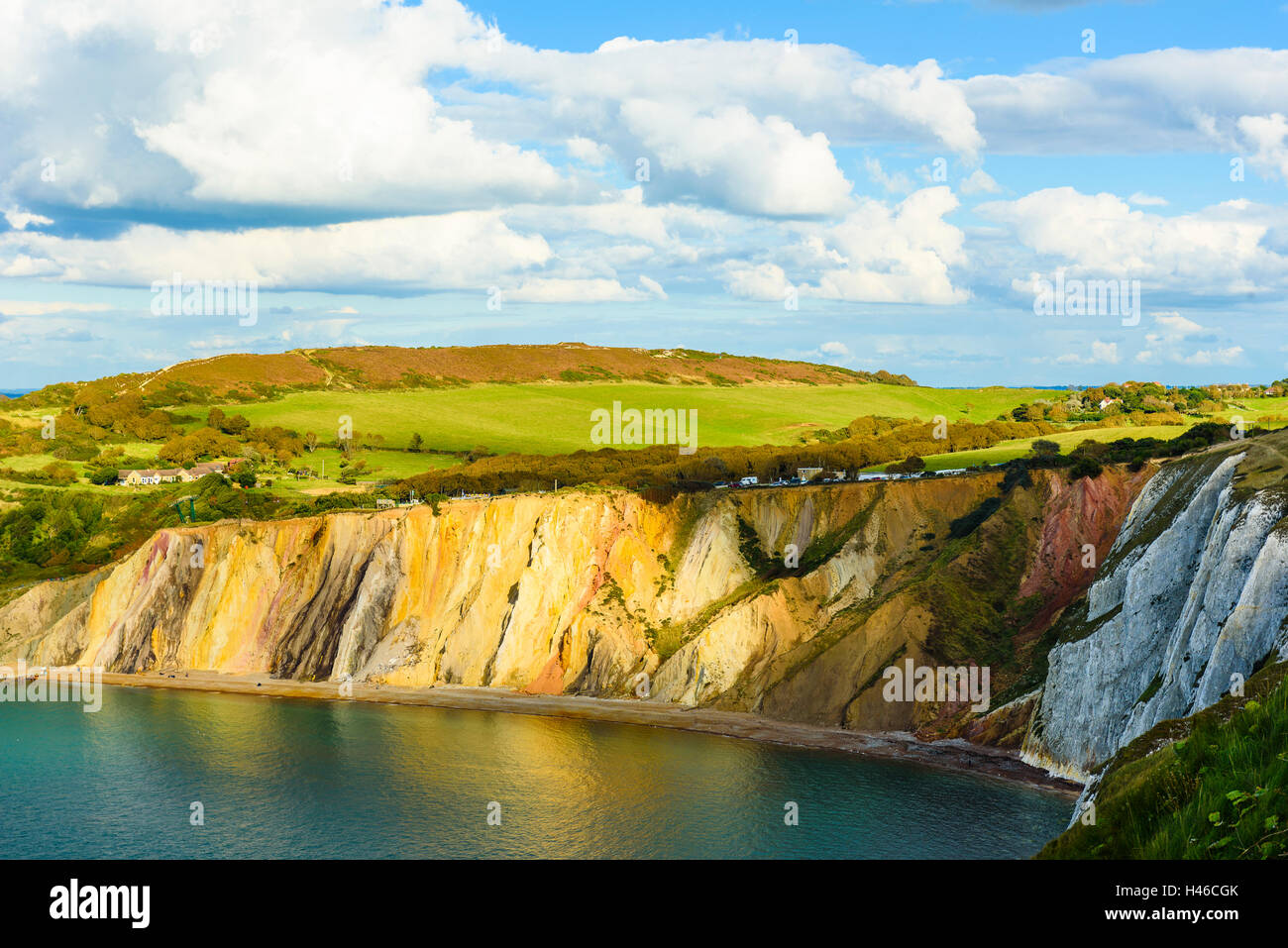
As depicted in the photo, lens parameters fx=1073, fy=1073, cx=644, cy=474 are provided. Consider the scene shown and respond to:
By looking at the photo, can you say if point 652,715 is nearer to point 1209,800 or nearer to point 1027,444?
point 1027,444

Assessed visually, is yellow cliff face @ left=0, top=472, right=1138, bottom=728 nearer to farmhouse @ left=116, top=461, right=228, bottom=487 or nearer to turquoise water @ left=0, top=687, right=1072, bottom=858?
turquoise water @ left=0, top=687, right=1072, bottom=858

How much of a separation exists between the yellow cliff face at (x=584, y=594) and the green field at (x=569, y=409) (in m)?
44.8

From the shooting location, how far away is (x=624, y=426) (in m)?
154

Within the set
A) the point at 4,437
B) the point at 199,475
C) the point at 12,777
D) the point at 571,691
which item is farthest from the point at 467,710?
the point at 4,437

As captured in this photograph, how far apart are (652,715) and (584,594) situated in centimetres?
1544

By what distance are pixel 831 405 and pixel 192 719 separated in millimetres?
116735

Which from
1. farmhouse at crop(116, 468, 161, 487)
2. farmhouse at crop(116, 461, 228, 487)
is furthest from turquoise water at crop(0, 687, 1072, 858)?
farmhouse at crop(116, 468, 161, 487)

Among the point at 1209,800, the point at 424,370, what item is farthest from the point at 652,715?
the point at 424,370

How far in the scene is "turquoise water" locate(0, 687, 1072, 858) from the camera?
48531mm

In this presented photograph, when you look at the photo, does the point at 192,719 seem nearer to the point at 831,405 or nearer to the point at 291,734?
the point at 291,734

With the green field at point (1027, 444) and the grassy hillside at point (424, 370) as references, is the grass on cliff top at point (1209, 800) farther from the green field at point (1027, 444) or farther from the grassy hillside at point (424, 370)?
the grassy hillside at point (424, 370)

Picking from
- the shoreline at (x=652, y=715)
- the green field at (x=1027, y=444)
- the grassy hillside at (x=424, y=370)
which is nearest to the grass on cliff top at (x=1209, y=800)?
the shoreline at (x=652, y=715)

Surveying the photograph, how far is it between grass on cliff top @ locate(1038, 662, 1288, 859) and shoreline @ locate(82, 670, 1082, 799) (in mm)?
37683

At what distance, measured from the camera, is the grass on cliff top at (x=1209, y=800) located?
557 inches
